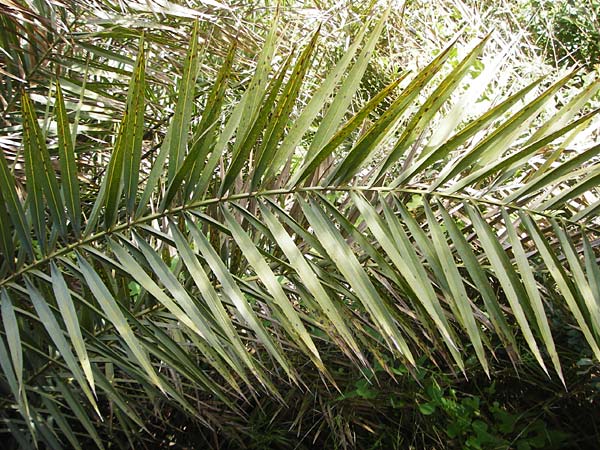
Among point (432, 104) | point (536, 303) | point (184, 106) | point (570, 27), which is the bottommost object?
point (570, 27)

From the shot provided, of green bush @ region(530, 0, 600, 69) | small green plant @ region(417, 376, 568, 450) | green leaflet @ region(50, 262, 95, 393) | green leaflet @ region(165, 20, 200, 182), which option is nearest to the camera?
green leaflet @ region(50, 262, 95, 393)

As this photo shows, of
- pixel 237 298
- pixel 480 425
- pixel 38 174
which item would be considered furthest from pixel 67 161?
pixel 480 425

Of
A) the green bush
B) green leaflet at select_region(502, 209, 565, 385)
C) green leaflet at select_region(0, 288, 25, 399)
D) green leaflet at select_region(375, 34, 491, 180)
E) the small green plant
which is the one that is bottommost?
the small green plant

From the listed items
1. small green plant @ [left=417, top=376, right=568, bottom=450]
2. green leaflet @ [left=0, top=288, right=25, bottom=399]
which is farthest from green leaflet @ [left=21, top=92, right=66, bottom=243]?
small green plant @ [left=417, top=376, right=568, bottom=450]

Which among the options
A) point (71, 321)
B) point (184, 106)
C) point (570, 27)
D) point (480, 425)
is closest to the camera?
point (71, 321)

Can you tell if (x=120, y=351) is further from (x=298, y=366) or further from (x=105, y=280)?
(x=298, y=366)

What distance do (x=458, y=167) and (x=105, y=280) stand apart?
626mm

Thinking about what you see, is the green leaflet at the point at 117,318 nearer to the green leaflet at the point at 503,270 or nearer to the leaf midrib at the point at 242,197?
the leaf midrib at the point at 242,197

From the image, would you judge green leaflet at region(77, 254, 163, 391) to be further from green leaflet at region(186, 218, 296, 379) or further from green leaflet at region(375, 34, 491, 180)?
green leaflet at region(375, 34, 491, 180)

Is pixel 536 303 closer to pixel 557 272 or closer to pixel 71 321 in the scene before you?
pixel 557 272

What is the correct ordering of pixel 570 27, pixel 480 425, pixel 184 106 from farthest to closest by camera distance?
pixel 570 27 → pixel 480 425 → pixel 184 106

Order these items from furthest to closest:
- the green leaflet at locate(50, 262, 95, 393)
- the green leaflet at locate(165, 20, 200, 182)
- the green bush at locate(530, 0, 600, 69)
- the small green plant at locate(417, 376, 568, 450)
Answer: the green bush at locate(530, 0, 600, 69) < the small green plant at locate(417, 376, 568, 450) < the green leaflet at locate(165, 20, 200, 182) < the green leaflet at locate(50, 262, 95, 393)

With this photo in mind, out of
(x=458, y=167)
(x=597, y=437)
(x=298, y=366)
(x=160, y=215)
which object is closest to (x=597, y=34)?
(x=597, y=437)

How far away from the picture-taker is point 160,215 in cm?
104
